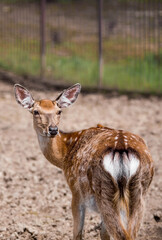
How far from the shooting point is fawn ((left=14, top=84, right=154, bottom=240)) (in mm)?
4098

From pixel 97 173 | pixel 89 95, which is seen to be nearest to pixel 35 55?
pixel 89 95

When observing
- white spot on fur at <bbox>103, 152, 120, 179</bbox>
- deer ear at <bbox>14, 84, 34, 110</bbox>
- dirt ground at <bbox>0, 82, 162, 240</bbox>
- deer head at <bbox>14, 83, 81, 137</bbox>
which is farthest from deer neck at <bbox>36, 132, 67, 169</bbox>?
white spot on fur at <bbox>103, 152, 120, 179</bbox>

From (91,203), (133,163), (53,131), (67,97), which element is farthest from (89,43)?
(133,163)

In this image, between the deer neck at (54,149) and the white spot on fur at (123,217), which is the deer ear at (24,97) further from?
the white spot on fur at (123,217)

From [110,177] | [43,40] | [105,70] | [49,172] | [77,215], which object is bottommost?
[105,70]

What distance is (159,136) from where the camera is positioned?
29.2ft

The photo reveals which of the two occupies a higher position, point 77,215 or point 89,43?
point 77,215

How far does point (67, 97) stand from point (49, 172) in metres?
1.95

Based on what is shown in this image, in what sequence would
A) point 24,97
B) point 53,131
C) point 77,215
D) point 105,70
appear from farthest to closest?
1. point 105,70
2. point 24,97
3. point 53,131
4. point 77,215

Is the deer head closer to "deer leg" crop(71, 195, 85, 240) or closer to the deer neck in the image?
the deer neck

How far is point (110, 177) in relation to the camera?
4.09 meters

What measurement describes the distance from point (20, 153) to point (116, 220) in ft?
13.9

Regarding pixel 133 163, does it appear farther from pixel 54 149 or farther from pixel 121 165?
pixel 54 149

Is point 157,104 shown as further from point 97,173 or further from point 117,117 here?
point 97,173
